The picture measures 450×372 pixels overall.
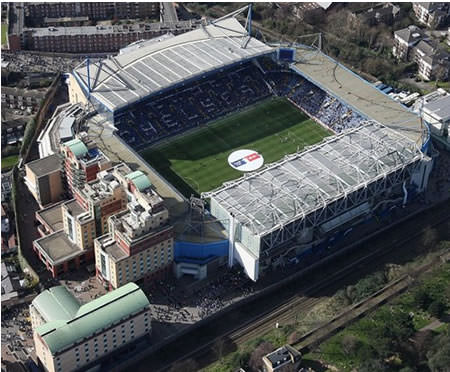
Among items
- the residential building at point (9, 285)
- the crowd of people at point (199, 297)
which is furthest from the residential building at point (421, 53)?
the residential building at point (9, 285)

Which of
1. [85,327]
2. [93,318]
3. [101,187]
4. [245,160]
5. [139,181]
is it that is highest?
[139,181]

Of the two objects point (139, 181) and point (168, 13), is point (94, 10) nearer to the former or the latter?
point (168, 13)

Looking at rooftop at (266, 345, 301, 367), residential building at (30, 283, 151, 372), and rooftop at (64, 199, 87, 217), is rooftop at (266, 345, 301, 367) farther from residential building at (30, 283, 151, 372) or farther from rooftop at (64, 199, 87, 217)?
rooftop at (64, 199, 87, 217)

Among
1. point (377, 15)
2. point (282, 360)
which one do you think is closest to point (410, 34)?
point (377, 15)

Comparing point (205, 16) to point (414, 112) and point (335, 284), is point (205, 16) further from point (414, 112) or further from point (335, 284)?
point (335, 284)

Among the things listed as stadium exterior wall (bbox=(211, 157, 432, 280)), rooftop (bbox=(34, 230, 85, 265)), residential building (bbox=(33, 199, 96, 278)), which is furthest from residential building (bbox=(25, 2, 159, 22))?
stadium exterior wall (bbox=(211, 157, 432, 280))

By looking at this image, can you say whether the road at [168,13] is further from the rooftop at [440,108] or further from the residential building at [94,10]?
the rooftop at [440,108]

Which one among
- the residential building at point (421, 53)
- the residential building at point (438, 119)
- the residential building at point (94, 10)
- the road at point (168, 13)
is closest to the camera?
the residential building at point (438, 119)

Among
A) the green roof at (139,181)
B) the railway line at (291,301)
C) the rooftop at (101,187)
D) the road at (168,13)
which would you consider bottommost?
the railway line at (291,301)
